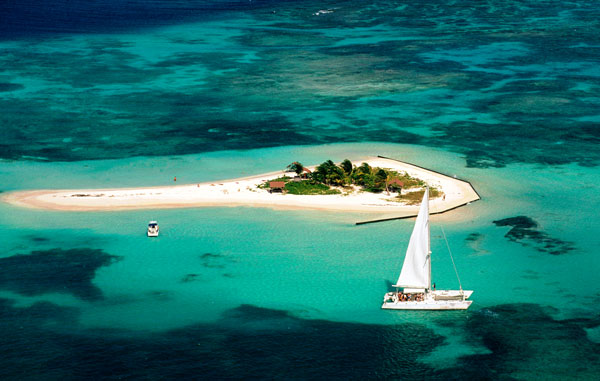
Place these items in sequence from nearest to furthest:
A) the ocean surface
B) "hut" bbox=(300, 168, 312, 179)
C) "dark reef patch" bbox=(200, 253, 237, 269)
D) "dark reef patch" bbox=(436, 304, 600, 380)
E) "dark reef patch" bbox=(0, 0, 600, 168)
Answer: "dark reef patch" bbox=(436, 304, 600, 380) < the ocean surface < "dark reef patch" bbox=(200, 253, 237, 269) < "hut" bbox=(300, 168, 312, 179) < "dark reef patch" bbox=(0, 0, 600, 168)

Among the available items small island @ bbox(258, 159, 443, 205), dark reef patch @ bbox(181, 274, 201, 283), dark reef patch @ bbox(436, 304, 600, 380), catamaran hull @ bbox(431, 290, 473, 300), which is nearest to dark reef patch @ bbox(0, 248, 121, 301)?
dark reef patch @ bbox(181, 274, 201, 283)

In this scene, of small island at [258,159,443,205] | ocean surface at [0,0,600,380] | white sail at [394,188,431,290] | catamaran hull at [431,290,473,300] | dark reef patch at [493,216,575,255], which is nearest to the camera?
ocean surface at [0,0,600,380]

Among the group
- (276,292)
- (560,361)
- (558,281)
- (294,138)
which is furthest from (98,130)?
(560,361)

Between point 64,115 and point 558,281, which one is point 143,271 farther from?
point 64,115

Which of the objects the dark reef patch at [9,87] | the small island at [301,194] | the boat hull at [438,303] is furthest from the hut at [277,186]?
the dark reef patch at [9,87]

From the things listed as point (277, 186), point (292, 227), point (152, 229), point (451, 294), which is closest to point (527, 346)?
point (451, 294)

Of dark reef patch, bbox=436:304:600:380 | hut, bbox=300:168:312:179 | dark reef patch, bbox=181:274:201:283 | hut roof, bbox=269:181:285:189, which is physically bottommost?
dark reef patch, bbox=436:304:600:380

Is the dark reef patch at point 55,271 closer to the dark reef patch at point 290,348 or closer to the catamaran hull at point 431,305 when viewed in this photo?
the dark reef patch at point 290,348

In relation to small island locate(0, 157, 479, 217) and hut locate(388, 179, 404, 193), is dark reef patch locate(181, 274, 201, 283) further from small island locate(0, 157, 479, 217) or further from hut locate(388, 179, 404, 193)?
hut locate(388, 179, 404, 193)
